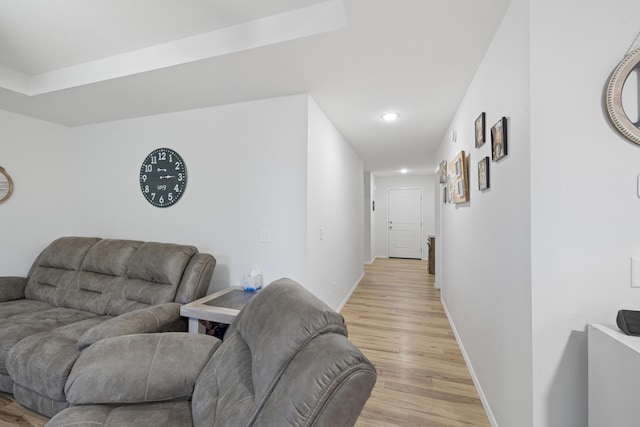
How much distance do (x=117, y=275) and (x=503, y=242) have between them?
2925 millimetres

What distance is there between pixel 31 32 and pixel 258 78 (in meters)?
1.49

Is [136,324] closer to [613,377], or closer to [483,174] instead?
[613,377]

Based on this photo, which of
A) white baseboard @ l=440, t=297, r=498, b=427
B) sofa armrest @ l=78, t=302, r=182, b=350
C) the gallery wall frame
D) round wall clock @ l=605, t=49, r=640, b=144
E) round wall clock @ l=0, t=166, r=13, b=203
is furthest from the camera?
round wall clock @ l=0, t=166, r=13, b=203

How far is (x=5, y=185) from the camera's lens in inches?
105

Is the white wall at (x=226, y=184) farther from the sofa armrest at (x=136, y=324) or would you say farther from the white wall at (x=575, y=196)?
the white wall at (x=575, y=196)

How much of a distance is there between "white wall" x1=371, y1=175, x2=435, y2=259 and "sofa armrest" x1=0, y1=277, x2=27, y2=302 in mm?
6685

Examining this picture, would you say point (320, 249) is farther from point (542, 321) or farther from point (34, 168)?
point (34, 168)

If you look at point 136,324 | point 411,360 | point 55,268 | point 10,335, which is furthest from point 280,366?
point 55,268

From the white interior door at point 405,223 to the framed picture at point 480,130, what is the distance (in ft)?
19.3

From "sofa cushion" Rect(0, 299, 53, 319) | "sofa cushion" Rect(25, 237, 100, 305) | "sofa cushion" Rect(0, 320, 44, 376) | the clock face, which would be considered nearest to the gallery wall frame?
the clock face

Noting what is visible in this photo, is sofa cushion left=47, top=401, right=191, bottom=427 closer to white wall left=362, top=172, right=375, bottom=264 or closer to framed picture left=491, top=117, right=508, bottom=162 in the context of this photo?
framed picture left=491, top=117, right=508, bottom=162

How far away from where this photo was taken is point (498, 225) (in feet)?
4.79

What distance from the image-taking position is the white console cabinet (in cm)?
83

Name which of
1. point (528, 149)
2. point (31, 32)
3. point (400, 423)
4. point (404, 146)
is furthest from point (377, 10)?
point (404, 146)
